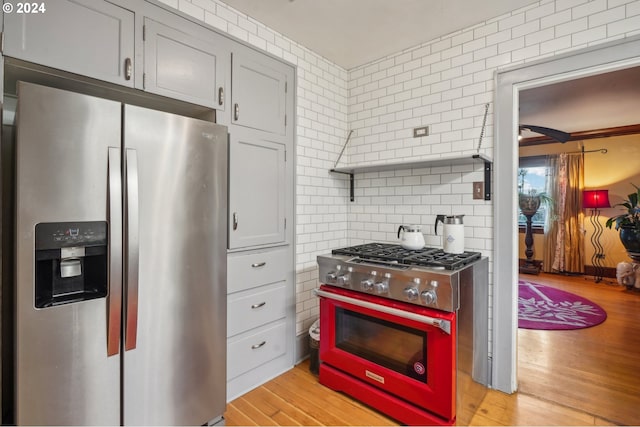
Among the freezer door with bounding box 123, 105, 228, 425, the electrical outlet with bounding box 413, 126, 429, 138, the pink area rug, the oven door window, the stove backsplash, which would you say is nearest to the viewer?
the freezer door with bounding box 123, 105, 228, 425

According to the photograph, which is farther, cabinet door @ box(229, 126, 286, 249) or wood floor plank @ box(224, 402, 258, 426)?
cabinet door @ box(229, 126, 286, 249)

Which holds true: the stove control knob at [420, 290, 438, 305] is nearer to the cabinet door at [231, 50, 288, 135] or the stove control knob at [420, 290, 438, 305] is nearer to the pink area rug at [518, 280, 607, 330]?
the cabinet door at [231, 50, 288, 135]

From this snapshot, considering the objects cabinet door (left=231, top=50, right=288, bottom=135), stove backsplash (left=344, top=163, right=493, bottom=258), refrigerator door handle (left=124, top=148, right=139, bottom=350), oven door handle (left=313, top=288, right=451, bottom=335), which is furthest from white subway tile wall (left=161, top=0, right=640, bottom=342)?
refrigerator door handle (left=124, top=148, right=139, bottom=350)

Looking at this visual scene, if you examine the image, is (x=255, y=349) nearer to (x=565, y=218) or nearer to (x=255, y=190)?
(x=255, y=190)

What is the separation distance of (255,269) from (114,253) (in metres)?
0.97

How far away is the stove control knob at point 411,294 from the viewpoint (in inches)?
68.6

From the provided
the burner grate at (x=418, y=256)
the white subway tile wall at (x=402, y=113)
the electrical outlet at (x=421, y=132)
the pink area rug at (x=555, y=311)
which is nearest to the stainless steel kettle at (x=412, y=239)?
the burner grate at (x=418, y=256)

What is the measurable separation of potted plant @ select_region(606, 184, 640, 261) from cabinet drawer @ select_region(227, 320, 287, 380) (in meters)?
5.45

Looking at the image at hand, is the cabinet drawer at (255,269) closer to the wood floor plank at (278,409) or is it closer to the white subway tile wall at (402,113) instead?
the white subway tile wall at (402,113)

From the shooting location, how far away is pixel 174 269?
1559mm

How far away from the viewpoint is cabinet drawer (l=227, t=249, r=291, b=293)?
2.05m

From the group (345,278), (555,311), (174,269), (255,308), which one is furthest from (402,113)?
(555,311)

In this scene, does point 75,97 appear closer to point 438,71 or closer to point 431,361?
point 431,361

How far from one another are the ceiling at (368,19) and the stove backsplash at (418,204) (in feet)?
3.40
